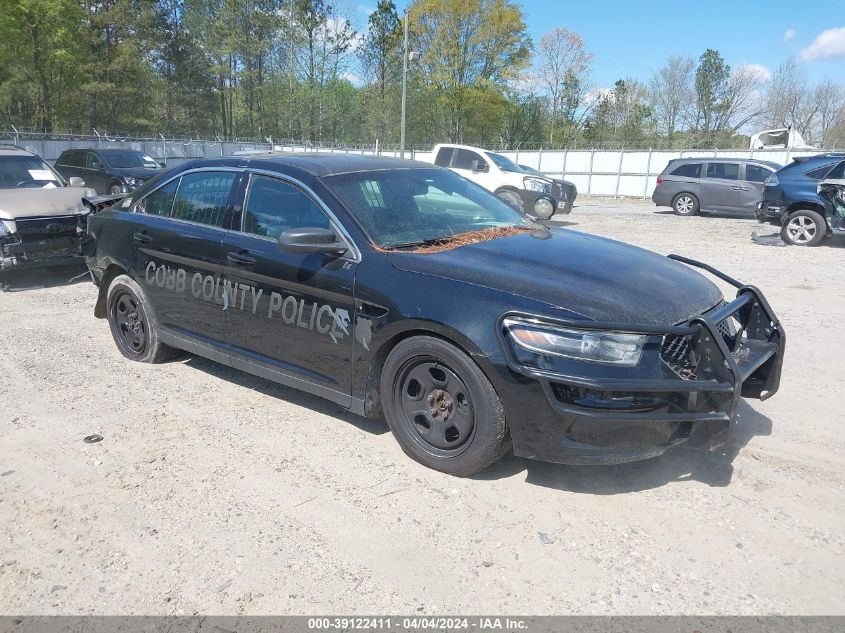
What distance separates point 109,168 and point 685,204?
637 inches

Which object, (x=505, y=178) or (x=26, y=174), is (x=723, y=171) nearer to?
(x=505, y=178)

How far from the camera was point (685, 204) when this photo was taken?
19031 mm

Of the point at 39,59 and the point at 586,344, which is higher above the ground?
the point at 39,59

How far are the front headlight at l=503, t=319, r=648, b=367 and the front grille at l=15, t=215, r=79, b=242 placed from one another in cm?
715

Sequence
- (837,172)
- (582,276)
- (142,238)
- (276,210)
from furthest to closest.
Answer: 1. (837,172)
2. (142,238)
3. (276,210)
4. (582,276)

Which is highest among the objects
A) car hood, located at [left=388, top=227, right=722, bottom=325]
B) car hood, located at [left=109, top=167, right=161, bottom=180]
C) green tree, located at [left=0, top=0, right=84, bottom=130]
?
green tree, located at [left=0, top=0, right=84, bottom=130]

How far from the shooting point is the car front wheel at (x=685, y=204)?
1881 centimetres

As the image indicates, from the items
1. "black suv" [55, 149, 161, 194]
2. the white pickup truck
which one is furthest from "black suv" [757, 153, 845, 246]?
"black suv" [55, 149, 161, 194]

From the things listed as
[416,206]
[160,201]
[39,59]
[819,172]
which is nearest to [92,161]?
[160,201]

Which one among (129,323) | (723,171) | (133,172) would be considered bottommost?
(129,323)

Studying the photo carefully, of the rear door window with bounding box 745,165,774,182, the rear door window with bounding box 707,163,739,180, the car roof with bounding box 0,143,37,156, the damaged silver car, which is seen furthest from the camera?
the rear door window with bounding box 707,163,739,180

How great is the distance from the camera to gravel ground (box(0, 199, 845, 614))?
2.60m

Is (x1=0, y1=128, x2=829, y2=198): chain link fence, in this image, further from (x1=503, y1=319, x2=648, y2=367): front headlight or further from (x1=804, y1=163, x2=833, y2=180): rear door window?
(x1=503, y1=319, x2=648, y2=367): front headlight

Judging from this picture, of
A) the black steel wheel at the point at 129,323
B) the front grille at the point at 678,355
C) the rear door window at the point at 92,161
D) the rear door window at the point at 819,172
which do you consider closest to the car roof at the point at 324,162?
the black steel wheel at the point at 129,323
